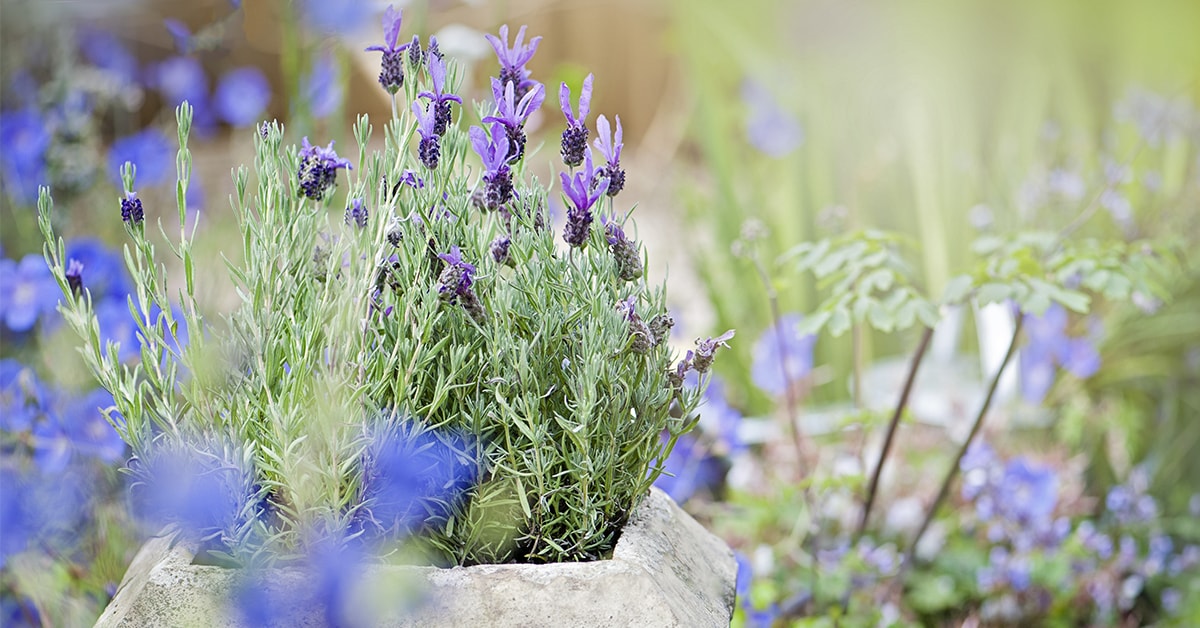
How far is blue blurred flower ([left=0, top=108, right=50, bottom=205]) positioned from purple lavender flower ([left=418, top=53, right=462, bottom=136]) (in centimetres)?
123

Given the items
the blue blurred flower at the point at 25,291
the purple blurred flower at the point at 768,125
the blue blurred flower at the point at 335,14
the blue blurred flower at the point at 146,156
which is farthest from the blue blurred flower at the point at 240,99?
the purple blurred flower at the point at 768,125

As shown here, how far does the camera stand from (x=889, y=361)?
8.33ft

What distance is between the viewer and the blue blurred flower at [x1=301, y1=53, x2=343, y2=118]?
1.73 metres

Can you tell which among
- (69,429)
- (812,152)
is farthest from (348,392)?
(812,152)

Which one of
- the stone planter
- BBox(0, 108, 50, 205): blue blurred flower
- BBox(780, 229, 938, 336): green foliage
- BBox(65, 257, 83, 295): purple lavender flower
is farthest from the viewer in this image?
BBox(0, 108, 50, 205): blue blurred flower

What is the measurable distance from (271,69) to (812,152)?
2.67m

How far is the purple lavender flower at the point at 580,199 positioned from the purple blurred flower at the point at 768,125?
1822mm

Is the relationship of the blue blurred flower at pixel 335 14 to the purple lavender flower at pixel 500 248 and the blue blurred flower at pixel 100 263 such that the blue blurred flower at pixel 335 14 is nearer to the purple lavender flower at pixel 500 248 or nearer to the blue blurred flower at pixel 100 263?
the blue blurred flower at pixel 100 263

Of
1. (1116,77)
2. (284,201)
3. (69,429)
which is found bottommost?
(69,429)

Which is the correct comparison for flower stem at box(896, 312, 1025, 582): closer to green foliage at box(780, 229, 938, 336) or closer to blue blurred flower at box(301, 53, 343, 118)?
green foliage at box(780, 229, 938, 336)

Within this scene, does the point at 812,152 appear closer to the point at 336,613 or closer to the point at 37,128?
the point at 37,128

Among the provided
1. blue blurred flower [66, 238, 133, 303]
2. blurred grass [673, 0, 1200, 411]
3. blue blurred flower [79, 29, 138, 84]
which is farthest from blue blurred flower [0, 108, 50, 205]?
blurred grass [673, 0, 1200, 411]

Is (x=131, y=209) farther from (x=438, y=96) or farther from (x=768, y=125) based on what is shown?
(x=768, y=125)

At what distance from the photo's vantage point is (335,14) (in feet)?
4.91
